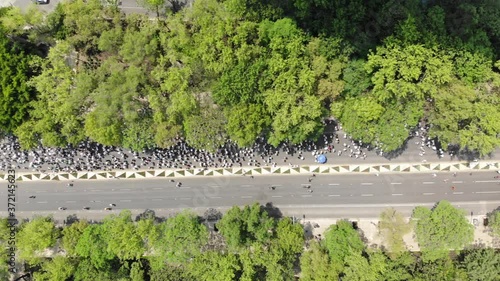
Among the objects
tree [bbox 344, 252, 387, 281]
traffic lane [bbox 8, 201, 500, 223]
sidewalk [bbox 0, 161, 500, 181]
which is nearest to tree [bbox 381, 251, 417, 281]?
tree [bbox 344, 252, 387, 281]

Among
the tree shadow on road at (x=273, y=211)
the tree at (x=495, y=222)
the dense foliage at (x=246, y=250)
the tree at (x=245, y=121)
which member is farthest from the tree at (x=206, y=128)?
the tree at (x=495, y=222)

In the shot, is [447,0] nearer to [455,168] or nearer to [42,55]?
[455,168]

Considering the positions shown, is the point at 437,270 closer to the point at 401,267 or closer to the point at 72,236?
the point at 401,267

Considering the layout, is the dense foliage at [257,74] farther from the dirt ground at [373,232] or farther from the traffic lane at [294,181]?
the dirt ground at [373,232]

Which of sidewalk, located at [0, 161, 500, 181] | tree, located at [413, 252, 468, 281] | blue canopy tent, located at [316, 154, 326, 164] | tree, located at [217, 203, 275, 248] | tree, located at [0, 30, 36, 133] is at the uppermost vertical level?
tree, located at [0, 30, 36, 133]

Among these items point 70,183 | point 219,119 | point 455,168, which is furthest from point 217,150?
point 455,168

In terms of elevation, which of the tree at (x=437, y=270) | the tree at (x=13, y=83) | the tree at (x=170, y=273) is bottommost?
the tree at (x=170, y=273)

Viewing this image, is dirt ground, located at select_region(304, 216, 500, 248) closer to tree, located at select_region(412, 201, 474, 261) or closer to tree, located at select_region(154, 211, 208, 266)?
tree, located at select_region(412, 201, 474, 261)
